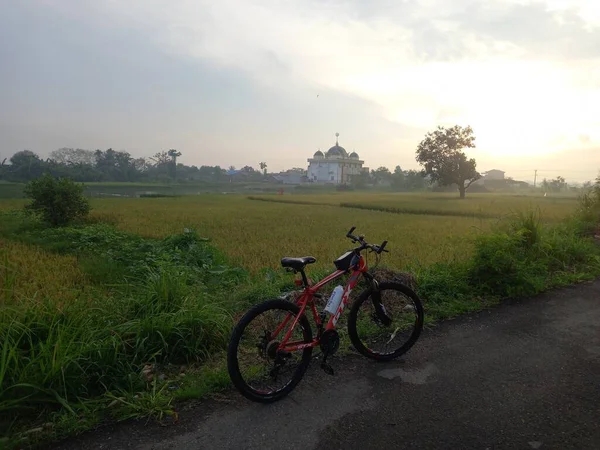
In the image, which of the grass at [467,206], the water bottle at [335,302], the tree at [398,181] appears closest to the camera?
the water bottle at [335,302]

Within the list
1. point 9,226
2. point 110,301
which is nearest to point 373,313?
point 110,301

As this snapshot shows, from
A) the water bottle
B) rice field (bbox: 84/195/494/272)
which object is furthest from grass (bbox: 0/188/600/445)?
the water bottle

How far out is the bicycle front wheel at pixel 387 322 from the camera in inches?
146

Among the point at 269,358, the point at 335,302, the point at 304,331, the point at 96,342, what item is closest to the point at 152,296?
the point at 96,342

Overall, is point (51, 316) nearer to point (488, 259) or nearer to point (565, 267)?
point (488, 259)

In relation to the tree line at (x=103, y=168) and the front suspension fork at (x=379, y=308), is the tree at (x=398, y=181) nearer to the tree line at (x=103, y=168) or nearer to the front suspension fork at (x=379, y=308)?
the tree line at (x=103, y=168)

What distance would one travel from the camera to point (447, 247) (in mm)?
10242

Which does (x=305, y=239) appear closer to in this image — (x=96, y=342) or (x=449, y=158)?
(x=96, y=342)

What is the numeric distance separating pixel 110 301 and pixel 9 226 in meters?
13.1

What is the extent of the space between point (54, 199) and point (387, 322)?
14.7 meters

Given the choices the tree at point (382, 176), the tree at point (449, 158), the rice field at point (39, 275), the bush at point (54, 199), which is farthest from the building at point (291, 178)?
the rice field at point (39, 275)

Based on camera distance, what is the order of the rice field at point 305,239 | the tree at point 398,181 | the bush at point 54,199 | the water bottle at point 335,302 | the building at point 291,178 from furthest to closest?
the building at point 291,178, the tree at point 398,181, the bush at point 54,199, the rice field at point 305,239, the water bottle at point 335,302

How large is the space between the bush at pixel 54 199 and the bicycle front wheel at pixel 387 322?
1419cm

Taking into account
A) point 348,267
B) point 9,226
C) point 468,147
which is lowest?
point 9,226
